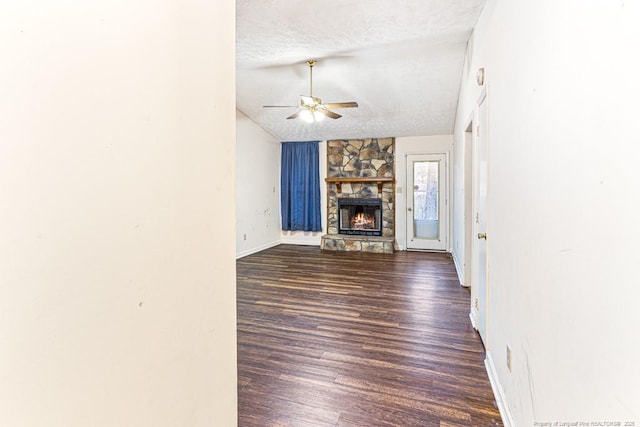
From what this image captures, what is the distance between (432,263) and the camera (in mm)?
5504

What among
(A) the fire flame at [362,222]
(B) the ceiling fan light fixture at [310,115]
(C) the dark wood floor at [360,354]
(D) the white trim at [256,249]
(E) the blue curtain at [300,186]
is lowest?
(C) the dark wood floor at [360,354]

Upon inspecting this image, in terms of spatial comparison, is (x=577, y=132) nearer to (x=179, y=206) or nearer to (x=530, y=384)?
(x=530, y=384)

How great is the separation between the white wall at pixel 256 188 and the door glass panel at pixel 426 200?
3033 mm

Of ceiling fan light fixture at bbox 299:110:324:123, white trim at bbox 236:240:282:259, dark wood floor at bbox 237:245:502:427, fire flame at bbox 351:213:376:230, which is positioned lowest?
dark wood floor at bbox 237:245:502:427

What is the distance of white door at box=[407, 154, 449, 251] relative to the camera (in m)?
6.61

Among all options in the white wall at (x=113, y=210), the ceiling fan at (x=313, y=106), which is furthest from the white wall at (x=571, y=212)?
the ceiling fan at (x=313, y=106)

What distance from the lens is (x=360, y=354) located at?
2430 mm

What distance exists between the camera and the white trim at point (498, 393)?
1.66 metres

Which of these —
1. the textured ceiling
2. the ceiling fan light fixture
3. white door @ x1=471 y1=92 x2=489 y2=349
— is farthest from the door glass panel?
white door @ x1=471 y1=92 x2=489 y2=349

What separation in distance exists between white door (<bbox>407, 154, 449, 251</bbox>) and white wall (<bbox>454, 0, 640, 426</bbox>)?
4.95m

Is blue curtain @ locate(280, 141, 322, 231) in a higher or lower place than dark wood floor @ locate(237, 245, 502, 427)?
higher

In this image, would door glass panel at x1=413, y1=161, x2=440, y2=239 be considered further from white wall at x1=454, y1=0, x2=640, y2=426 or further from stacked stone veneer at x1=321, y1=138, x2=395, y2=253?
white wall at x1=454, y1=0, x2=640, y2=426

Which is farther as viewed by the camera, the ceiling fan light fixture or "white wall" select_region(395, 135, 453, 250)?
"white wall" select_region(395, 135, 453, 250)

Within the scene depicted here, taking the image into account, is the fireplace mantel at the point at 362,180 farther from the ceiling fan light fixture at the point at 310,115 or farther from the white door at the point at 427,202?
the ceiling fan light fixture at the point at 310,115
